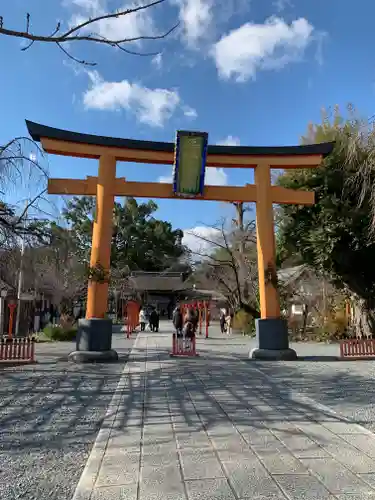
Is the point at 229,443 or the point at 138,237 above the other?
the point at 138,237

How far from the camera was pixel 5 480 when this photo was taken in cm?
351

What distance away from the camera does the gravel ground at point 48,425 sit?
3482 millimetres

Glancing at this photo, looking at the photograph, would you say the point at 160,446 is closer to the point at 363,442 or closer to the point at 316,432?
the point at 316,432

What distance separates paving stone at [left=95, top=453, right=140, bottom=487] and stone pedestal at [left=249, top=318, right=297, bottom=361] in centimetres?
762

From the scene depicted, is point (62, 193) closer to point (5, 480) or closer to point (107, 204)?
point (107, 204)

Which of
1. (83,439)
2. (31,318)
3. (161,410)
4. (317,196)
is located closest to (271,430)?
(161,410)

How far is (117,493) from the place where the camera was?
3.16 meters

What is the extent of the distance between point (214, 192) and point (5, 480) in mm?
9355

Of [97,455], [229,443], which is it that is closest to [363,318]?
[229,443]

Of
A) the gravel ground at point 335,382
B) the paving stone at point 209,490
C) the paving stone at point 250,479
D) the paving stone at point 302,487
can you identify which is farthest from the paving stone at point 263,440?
the gravel ground at point 335,382

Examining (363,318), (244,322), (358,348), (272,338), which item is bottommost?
(358,348)

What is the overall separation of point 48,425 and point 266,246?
7.93 meters

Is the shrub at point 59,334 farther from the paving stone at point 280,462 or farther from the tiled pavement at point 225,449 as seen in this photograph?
the paving stone at point 280,462

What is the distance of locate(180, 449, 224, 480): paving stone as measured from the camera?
349 cm
